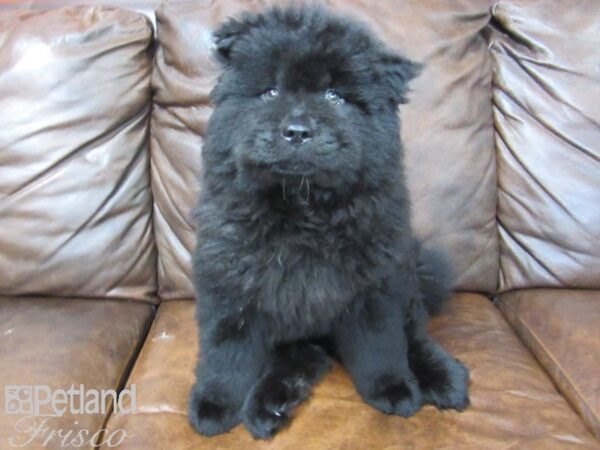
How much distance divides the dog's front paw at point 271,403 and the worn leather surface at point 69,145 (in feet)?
2.49

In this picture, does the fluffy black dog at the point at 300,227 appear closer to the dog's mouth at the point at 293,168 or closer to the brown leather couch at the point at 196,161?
the dog's mouth at the point at 293,168

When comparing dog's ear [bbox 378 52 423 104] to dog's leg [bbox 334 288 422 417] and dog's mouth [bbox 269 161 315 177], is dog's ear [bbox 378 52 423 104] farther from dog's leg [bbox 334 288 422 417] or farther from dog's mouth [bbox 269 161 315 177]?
dog's leg [bbox 334 288 422 417]

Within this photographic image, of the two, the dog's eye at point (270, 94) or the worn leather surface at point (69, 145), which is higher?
the dog's eye at point (270, 94)

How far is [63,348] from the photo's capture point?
1.51 m

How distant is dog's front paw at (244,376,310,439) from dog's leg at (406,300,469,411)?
0.94 feet

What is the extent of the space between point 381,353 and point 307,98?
610mm

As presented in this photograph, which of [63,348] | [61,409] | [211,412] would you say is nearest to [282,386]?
[211,412]

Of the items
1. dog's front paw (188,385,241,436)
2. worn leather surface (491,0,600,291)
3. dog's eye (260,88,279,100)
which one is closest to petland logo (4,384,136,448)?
dog's front paw (188,385,241,436)

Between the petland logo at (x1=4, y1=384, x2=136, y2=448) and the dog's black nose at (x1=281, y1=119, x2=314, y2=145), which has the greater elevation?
the dog's black nose at (x1=281, y1=119, x2=314, y2=145)

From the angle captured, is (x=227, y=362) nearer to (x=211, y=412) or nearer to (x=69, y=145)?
(x=211, y=412)

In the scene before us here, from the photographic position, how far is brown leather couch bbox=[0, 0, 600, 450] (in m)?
1.75

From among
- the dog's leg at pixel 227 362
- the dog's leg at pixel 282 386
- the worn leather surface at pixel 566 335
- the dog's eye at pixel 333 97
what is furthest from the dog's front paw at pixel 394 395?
the dog's eye at pixel 333 97

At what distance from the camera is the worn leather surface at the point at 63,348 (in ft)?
4.12

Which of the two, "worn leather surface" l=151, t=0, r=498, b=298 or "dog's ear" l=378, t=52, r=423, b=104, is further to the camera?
"worn leather surface" l=151, t=0, r=498, b=298
